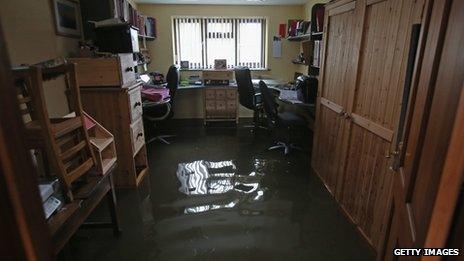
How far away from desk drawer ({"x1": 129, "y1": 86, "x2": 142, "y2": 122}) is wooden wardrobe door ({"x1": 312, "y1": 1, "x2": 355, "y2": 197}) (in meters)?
1.89

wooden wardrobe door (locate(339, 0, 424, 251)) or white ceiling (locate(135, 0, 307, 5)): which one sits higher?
white ceiling (locate(135, 0, 307, 5))

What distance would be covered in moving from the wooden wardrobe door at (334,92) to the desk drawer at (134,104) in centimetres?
189

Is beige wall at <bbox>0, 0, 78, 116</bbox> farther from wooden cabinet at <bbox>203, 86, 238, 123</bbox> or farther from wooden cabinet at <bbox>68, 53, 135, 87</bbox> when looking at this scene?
wooden cabinet at <bbox>203, 86, 238, 123</bbox>

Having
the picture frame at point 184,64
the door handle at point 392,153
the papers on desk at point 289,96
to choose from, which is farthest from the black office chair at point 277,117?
the picture frame at point 184,64

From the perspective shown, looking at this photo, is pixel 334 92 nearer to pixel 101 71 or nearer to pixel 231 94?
pixel 101 71

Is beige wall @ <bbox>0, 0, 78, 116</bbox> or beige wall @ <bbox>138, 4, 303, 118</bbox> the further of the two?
beige wall @ <bbox>138, 4, 303, 118</bbox>

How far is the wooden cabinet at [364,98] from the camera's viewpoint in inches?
65.2

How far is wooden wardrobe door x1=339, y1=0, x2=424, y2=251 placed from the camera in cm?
162

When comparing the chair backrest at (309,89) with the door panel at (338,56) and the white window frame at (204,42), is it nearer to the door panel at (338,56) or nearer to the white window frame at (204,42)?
the door panel at (338,56)

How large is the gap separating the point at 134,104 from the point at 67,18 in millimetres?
920

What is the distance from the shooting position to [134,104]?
2684 mm

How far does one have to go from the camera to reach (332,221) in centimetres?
225

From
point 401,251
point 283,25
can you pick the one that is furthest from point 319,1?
point 401,251

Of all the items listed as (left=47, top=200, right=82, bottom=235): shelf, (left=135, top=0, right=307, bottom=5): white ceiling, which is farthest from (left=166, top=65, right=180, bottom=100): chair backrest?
(left=47, top=200, right=82, bottom=235): shelf
